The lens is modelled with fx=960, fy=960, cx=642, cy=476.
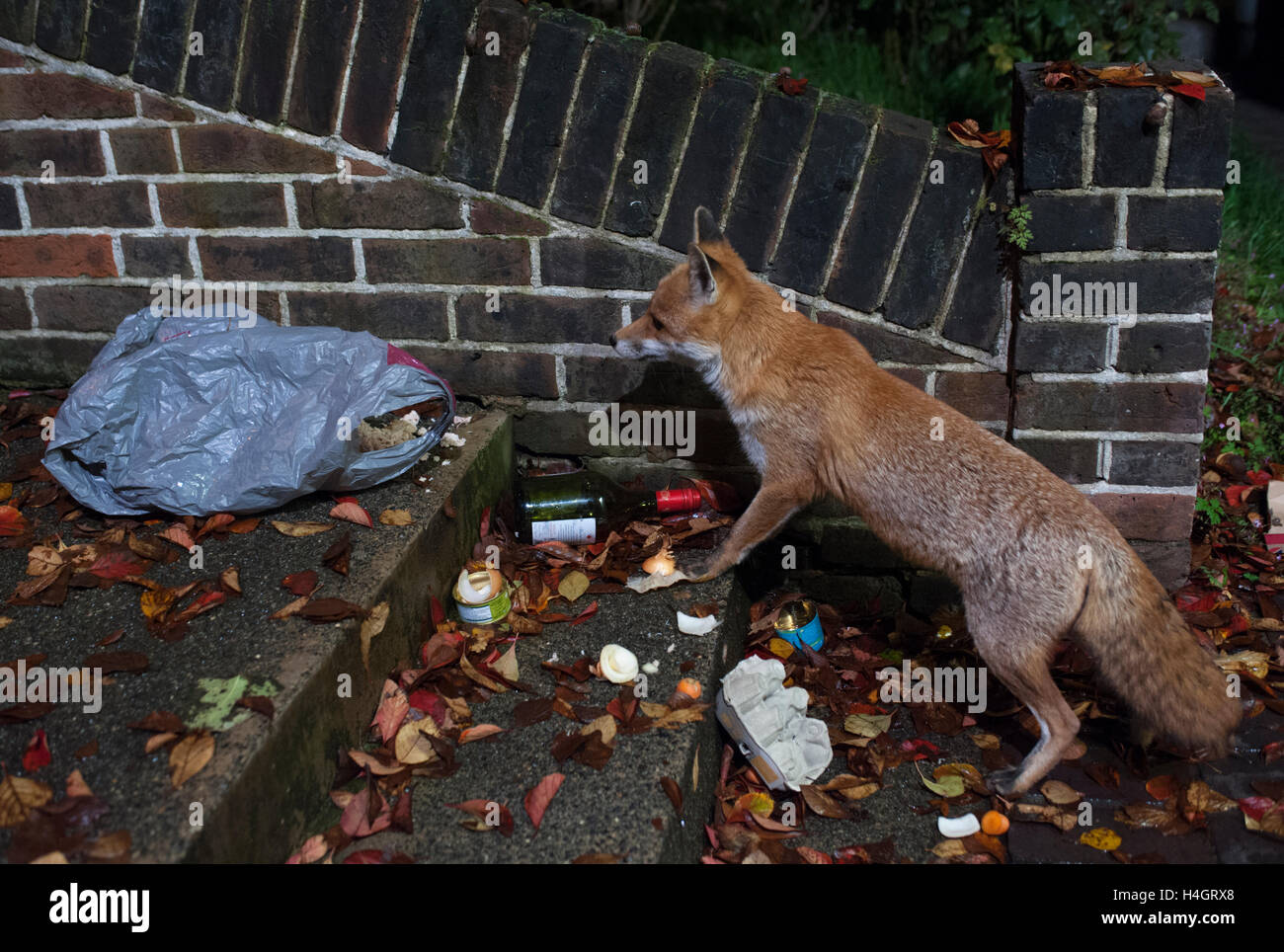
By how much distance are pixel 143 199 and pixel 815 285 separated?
2.48m

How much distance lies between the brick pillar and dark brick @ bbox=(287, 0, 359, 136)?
224 cm

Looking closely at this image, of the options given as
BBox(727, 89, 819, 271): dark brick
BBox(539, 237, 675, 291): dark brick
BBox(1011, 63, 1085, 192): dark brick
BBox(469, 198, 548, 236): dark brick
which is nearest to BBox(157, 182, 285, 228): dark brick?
BBox(469, 198, 548, 236): dark brick

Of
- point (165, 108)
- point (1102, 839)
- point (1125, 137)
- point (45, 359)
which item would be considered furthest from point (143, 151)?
point (1102, 839)

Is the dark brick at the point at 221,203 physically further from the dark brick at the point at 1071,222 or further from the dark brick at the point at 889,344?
the dark brick at the point at 1071,222

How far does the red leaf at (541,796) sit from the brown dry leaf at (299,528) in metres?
1.12

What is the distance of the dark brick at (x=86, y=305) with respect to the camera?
12.2 feet

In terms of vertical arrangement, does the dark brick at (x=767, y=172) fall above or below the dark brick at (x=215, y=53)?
below

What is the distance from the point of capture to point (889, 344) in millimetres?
3289

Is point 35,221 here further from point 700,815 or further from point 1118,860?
point 1118,860

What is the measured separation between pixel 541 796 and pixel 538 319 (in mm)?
1782

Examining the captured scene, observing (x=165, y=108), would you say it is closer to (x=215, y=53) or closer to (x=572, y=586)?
(x=215, y=53)

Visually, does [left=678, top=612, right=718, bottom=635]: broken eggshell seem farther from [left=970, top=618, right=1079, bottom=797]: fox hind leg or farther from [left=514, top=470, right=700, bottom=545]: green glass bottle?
[left=970, top=618, right=1079, bottom=797]: fox hind leg

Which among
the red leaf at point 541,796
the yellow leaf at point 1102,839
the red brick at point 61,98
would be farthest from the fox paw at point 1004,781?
the red brick at point 61,98

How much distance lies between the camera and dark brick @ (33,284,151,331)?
12.2 feet
